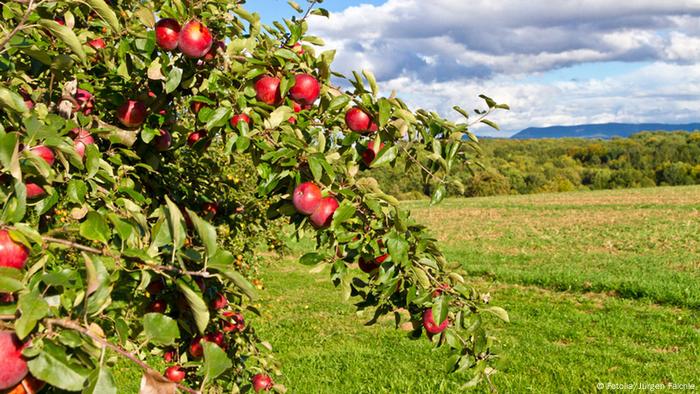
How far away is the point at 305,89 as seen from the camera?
1.55m

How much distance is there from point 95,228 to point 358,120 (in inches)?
30.0

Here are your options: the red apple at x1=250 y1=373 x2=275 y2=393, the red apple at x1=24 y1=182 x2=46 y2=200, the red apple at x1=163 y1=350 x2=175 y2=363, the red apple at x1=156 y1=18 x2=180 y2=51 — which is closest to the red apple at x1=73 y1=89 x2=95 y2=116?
the red apple at x1=156 y1=18 x2=180 y2=51

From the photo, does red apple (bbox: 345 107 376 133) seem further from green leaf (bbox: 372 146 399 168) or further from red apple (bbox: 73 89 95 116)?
red apple (bbox: 73 89 95 116)

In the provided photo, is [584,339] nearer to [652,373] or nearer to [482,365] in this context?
[652,373]

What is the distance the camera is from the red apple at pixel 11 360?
0.80 metres

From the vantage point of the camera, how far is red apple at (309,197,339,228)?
4.89 ft

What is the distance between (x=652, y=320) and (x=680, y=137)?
7734 cm

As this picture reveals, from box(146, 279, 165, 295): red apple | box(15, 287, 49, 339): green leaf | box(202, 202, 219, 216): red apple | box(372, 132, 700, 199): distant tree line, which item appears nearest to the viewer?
box(15, 287, 49, 339): green leaf

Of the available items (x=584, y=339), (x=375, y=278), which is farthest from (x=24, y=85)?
(x=584, y=339)

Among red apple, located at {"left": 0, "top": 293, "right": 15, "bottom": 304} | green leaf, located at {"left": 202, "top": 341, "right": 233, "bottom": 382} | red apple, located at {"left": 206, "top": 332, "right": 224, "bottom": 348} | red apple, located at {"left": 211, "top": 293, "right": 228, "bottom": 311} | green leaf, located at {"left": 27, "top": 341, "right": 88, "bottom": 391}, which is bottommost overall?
red apple, located at {"left": 206, "top": 332, "right": 224, "bottom": 348}

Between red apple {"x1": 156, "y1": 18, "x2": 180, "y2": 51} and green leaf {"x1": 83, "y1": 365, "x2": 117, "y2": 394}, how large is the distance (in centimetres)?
98

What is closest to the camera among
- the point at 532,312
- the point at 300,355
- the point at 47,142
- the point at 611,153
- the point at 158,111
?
the point at 47,142

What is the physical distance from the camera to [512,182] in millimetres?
56938

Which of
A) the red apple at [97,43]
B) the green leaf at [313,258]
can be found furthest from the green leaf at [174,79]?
the green leaf at [313,258]
